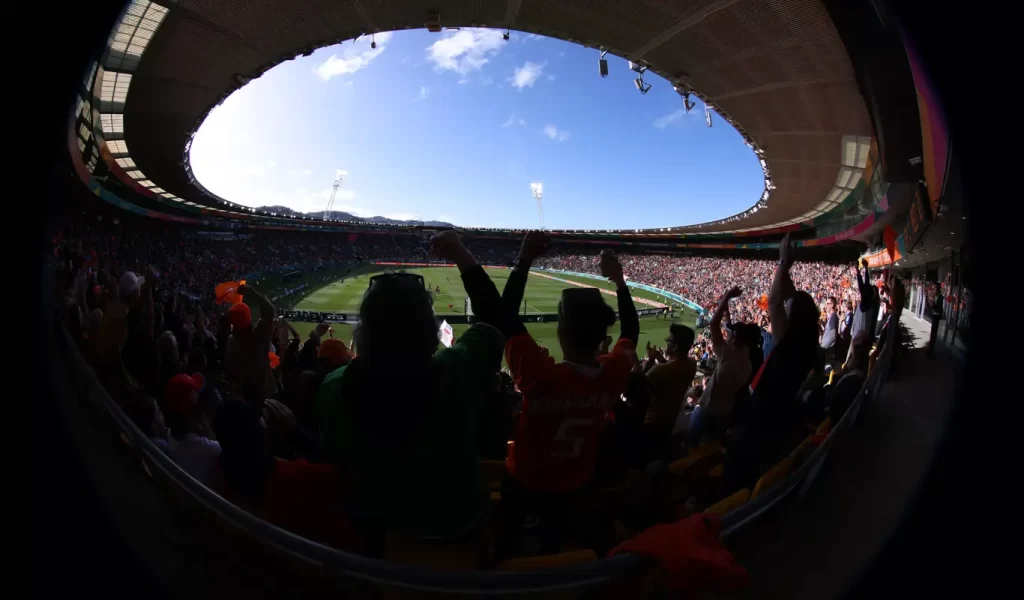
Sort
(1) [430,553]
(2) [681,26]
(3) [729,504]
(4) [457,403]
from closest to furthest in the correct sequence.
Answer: (4) [457,403] < (1) [430,553] < (3) [729,504] < (2) [681,26]

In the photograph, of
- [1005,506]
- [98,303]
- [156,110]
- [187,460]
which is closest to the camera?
[1005,506]

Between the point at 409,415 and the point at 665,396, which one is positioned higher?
the point at 409,415

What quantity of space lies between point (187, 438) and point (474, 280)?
5.57 ft

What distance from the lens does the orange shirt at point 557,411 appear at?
1.70 metres

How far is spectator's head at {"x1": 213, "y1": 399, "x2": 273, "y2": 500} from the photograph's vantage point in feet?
5.08

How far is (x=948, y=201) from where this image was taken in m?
1.66

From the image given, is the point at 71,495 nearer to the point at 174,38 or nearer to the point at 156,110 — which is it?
the point at 174,38

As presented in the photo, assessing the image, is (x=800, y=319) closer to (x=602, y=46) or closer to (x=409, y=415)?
(x=409, y=415)

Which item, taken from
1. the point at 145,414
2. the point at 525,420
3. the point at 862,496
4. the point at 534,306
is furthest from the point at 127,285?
the point at 534,306

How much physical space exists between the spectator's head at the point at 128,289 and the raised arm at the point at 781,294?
4.05 meters

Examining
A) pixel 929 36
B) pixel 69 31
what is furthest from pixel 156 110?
pixel 929 36

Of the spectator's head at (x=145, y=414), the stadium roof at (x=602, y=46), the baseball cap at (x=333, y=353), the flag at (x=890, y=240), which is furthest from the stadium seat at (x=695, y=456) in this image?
the stadium roof at (x=602, y=46)

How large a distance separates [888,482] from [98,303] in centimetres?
454

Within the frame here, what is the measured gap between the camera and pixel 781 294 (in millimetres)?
2479
